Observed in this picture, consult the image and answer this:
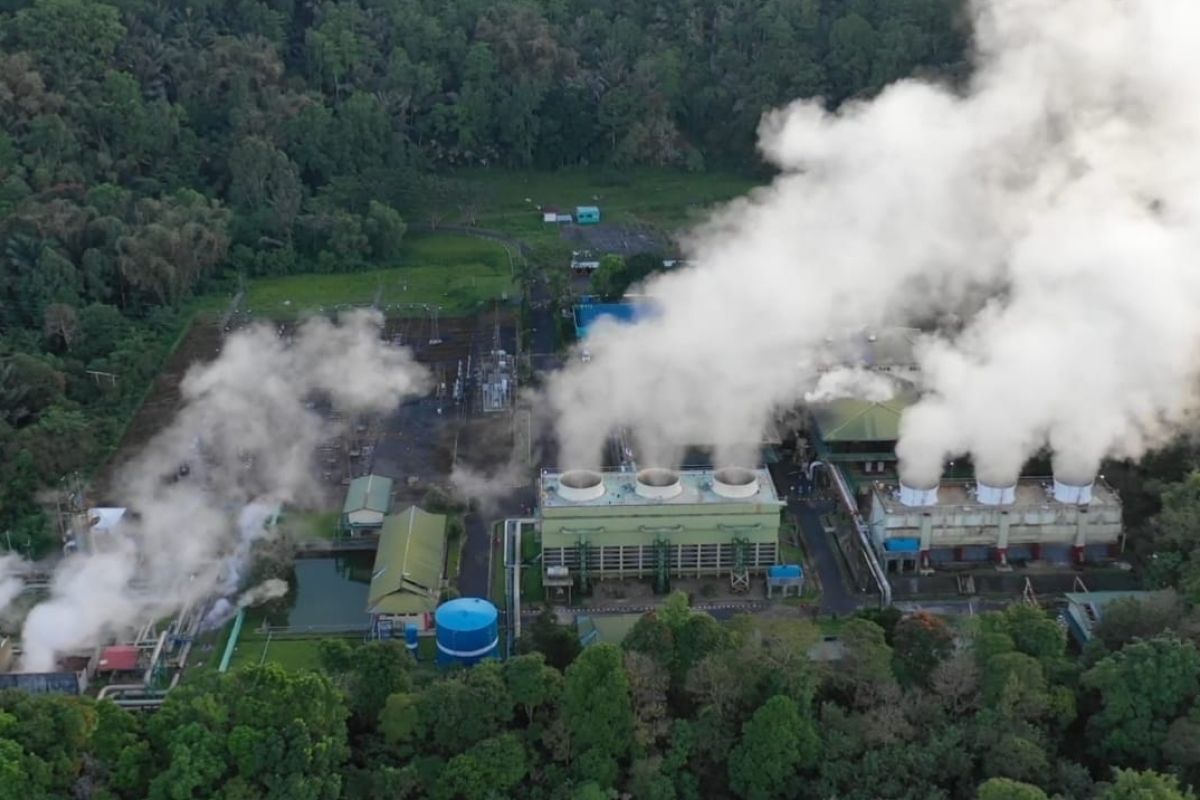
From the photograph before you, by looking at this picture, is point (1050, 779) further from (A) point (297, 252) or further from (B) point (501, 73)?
(B) point (501, 73)

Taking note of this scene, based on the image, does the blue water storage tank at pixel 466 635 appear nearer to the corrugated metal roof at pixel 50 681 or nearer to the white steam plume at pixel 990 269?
the corrugated metal roof at pixel 50 681

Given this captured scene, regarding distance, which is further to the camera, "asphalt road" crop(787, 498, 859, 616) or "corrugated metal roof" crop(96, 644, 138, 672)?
"asphalt road" crop(787, 498, 859, 616)

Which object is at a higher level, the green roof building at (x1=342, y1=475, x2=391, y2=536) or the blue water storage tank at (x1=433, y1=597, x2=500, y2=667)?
the green roof building at (x1=342, y1=475, x2=391, y2=536)

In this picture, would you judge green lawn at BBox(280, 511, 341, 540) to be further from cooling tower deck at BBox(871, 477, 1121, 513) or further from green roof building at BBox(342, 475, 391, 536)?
cooling tower deck at BBox(871, 477, 1121, 513)

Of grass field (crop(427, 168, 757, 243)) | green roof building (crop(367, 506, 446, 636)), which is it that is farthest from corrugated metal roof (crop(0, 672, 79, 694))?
grass field (crop(427, 168, 757, 243))

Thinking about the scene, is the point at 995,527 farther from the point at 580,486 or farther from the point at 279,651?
the point at 279,651

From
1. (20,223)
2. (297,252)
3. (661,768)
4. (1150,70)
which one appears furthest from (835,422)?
(20,223)

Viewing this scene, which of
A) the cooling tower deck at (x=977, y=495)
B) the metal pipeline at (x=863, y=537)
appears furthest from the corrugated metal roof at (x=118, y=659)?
the cooling tower deck at (x=977, y=495)

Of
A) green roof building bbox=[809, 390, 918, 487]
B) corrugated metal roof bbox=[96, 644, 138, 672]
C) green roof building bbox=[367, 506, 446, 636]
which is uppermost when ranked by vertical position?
green roof building bbox=[809, 390, 918, 487]
